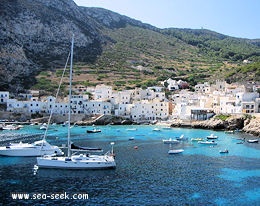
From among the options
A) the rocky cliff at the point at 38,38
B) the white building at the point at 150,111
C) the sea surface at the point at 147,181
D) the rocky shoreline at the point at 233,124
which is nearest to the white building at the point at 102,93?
the white building at the point at 150,111

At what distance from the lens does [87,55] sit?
5797 inches

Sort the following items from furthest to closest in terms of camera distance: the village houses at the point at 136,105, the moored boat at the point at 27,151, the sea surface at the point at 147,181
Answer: the village houses at the point at 136,105 → the moored boat at the point at 27,151 → the sea surface at the point at 147,181

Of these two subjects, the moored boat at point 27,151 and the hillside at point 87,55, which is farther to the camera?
the hillside at point 87,55

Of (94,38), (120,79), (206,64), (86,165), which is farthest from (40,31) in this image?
(86,165)

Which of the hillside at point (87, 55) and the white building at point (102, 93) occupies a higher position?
the hillside at point (87, 55)

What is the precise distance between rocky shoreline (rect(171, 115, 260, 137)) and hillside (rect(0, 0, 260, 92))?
42016 mm

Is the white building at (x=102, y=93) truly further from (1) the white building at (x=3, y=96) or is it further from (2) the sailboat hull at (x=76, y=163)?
(2) the sailboat hull at (x=76, y=163)

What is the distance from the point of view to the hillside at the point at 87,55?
119062 millimetres

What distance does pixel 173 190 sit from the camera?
91.2 feet

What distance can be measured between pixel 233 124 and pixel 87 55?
85.6m

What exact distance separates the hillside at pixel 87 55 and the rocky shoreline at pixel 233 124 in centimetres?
4202

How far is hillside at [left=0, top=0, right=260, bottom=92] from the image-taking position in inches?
4688

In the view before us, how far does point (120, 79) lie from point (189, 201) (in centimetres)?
A: 10710

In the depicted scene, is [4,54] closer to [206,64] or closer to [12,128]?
[12,128]
